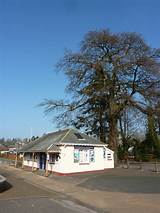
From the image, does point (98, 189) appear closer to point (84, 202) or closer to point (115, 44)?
point (84, 202)

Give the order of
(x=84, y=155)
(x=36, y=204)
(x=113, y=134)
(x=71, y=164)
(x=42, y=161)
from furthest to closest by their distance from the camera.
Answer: (x=113, y=134) < (x=42, y=161) < (x=84, y=155) < (x=71, y=164) < (x=36, y=204)

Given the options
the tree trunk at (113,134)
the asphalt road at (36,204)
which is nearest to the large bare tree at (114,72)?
the tree trunk at (113,134)

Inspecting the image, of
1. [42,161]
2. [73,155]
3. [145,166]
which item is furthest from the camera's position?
[145,166]

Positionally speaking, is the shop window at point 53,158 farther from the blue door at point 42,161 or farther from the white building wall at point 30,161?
the white building wall at point 30,161

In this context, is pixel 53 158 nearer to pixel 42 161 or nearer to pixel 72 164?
→ pixel 72 164

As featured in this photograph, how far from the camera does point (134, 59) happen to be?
46.6m

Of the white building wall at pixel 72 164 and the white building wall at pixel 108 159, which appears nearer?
the white building wall at pixel 72 164

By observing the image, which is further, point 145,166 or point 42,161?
point 145,166

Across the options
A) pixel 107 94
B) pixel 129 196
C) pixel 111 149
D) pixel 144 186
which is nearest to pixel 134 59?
pixel 107 94

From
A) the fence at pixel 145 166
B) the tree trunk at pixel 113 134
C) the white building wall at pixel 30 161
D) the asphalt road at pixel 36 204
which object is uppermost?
the tree trunk at pixel 113 134

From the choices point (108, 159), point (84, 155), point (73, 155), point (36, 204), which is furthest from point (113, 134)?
point (36, 204)

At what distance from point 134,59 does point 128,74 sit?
2.13 m

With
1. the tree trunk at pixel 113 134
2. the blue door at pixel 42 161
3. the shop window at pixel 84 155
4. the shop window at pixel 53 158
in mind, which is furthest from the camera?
the tree trunk at pixel 113 134

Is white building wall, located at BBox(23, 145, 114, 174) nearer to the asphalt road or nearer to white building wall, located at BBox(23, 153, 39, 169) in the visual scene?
white building wall, located at BBox(23, 153, 39, 169)
